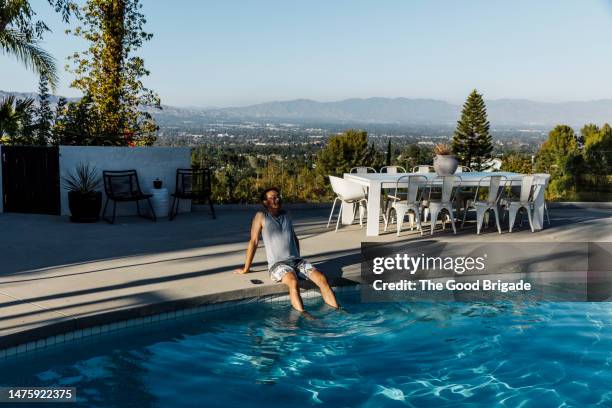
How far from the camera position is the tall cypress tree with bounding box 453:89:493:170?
21.2 metres

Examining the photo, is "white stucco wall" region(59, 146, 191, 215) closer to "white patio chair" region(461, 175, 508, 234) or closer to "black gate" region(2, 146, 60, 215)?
"black gate" region(2, 146, 60, 215)

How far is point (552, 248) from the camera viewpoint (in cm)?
766

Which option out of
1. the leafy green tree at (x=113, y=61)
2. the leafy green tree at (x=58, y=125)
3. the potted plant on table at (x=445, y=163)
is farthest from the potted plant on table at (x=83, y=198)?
the potted plant on table at (x=445, y=163)

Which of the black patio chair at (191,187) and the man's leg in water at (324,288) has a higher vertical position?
the black patio chair at (191,187)

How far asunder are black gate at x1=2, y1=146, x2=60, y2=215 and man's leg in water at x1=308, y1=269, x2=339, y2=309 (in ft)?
18.2

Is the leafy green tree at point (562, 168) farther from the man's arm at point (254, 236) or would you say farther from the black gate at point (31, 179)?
the black gate at point (31, 179)

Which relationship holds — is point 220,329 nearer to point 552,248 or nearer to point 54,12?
point 552,248

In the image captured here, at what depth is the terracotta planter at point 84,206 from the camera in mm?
9023

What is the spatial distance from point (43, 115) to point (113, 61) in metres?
1.89

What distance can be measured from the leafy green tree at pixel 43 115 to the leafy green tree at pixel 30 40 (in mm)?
192

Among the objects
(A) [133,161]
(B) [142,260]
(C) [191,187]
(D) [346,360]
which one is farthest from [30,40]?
(D) [346,360]

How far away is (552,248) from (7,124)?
9.01 meters

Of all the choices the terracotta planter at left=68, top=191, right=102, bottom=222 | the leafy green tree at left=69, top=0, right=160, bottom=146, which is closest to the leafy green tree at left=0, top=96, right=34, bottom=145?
the leafy green tree at left=69, top=0, right=160, bottom=146

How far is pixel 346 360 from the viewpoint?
4723mm
